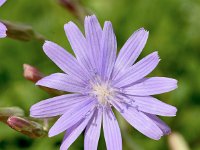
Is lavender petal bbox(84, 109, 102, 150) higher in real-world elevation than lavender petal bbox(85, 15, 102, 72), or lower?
lower

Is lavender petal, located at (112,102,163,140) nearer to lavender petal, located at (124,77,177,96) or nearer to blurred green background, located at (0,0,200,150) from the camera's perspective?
lavender petal, located at (124,77,177,96)

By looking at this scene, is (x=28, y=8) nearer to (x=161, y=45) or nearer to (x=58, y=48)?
(x=161, y=45)

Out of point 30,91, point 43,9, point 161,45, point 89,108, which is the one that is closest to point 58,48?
point 89,108

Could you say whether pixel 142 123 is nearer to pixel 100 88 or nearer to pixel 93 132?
pixel 93 132

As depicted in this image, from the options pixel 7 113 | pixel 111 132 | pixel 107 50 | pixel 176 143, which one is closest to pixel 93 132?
pixel 111 132

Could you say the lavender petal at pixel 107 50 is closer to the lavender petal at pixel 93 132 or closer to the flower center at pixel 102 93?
the flower center at pixel 102 93

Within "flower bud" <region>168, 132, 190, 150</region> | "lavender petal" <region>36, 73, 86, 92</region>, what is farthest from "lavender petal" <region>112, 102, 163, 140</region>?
"flower bud" <region>168, 132, 190, 150</region>

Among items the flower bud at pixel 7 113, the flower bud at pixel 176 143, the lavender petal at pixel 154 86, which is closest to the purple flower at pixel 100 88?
the lavender petal at pixel 154 86
